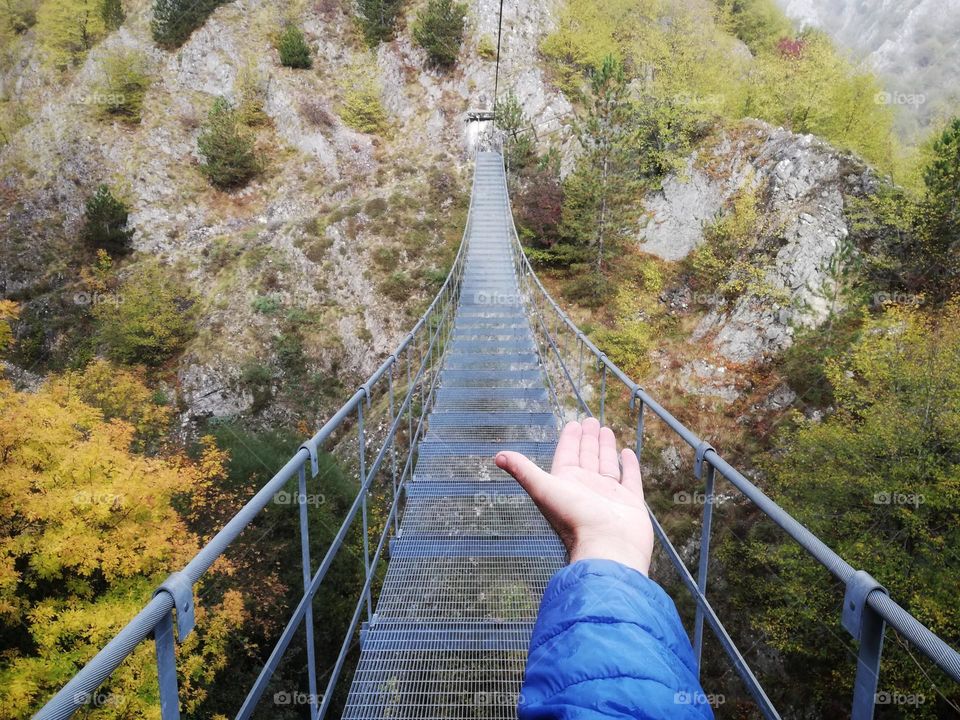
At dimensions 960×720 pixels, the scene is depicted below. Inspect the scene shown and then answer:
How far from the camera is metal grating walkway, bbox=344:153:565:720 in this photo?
107 inches

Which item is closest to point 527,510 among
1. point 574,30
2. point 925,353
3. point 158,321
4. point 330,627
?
point 330,627

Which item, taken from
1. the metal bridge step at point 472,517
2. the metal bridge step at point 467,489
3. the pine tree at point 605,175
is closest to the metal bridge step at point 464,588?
the metal bridge step at point 472,517

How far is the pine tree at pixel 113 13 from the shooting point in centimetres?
2312

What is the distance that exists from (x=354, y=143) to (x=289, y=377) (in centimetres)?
1168

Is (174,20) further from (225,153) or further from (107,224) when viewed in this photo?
(107,224)

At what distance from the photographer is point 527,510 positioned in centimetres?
421

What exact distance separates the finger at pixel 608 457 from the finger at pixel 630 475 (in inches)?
0.6

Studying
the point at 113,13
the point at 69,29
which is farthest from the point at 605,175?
the point at 69,29

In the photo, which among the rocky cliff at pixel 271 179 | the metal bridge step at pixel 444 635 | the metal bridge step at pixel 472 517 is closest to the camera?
the metal bridge step at pixel 444 635

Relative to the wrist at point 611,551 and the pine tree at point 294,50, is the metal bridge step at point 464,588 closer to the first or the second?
the wrist at point 611,551

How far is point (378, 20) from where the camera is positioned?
23.0 metres

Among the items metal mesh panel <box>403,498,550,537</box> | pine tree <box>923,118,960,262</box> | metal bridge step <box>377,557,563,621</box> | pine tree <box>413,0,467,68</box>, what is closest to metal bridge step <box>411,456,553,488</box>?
metal mesh panel <box>403,498,550,537</box>

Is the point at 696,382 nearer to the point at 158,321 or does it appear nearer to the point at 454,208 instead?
the point at 454,208

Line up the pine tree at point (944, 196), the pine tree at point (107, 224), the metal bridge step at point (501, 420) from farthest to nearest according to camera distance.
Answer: the pine tree at point (107, 224) → the pine tree at point (944, 196) → the metal bridge step at point (501, 420)
